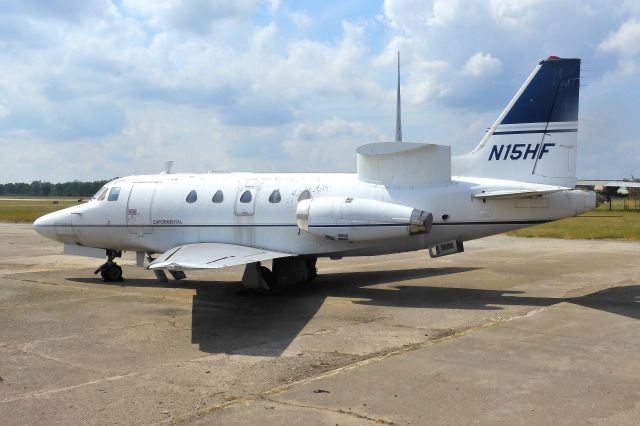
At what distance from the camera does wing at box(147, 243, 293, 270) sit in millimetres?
11494

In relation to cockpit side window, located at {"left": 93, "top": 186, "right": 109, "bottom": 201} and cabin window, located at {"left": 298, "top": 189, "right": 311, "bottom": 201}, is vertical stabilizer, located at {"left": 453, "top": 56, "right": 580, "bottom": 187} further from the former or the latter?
cockpit side window, located at {"left": 93, "top": 186, "right": 109, "bottom": 201}

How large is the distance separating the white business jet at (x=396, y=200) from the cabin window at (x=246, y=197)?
0.03 m

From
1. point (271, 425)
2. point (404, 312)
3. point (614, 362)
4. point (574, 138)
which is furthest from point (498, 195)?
point (271, 425)

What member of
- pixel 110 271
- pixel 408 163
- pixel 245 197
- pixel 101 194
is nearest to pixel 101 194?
pixel 101 194

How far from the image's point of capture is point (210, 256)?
13273 millimetres

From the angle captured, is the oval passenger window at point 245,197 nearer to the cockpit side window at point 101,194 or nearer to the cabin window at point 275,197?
the cabin window at point 275,197

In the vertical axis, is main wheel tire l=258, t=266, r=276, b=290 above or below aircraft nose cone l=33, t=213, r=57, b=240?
below

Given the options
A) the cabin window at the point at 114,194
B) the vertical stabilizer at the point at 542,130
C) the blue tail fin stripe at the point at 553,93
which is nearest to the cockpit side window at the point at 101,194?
the cabin window at the point at 114,194

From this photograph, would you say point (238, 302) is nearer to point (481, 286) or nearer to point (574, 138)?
point (481, 286)

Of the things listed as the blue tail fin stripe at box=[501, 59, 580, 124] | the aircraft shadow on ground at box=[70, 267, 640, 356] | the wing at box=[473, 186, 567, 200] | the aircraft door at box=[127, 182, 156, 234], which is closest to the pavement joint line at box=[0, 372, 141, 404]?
the aircraft shadow on ground at box=[70, 267, 640, 356]

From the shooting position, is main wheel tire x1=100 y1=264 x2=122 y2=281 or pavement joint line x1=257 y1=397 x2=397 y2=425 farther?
main wheel tire x1=100 y1=264 x2=122 y2=281

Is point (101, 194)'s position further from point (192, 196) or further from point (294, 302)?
point (294, 302)

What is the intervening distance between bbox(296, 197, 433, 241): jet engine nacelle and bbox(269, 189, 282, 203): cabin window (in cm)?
115

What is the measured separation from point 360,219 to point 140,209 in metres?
6.51
